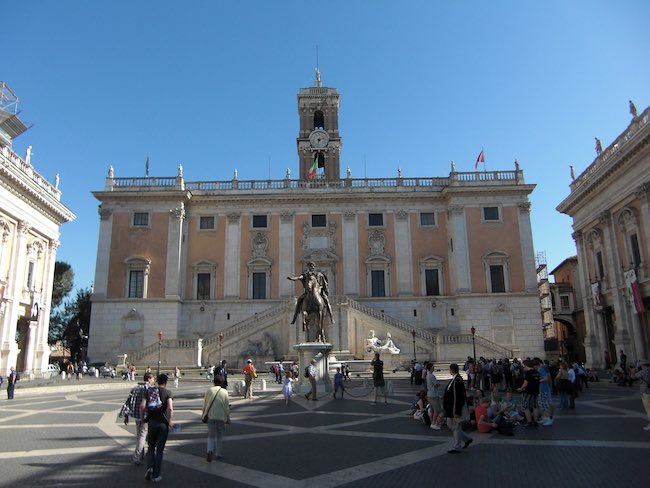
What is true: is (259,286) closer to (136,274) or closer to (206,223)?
(206,223)

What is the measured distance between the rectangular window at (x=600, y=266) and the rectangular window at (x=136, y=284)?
34216 millimetres

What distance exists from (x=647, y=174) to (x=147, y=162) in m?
40.7

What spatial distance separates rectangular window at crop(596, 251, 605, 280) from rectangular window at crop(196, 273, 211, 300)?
96.7 feet

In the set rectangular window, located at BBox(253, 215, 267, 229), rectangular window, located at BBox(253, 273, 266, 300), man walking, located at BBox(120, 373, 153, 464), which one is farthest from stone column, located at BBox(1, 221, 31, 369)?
man walking, located at BBox(120, 373, 153, 464)

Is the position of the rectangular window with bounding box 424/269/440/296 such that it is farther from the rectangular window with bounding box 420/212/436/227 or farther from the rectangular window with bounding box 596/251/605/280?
the rectangular window with bounding box 596/251/605/280

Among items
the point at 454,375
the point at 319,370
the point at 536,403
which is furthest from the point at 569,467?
the point at 319,370

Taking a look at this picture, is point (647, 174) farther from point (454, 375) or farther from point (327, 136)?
point (327, 136)

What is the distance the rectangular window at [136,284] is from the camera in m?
40.9

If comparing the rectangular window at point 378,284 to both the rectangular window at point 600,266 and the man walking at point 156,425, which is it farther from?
the man walking at point 156,425

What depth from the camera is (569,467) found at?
7.87 metres

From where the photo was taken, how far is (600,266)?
34.4 m

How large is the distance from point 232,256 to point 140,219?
328 inches

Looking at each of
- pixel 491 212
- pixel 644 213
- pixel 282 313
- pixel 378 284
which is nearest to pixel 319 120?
pixel 378 284

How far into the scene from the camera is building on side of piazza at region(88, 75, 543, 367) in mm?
40250
